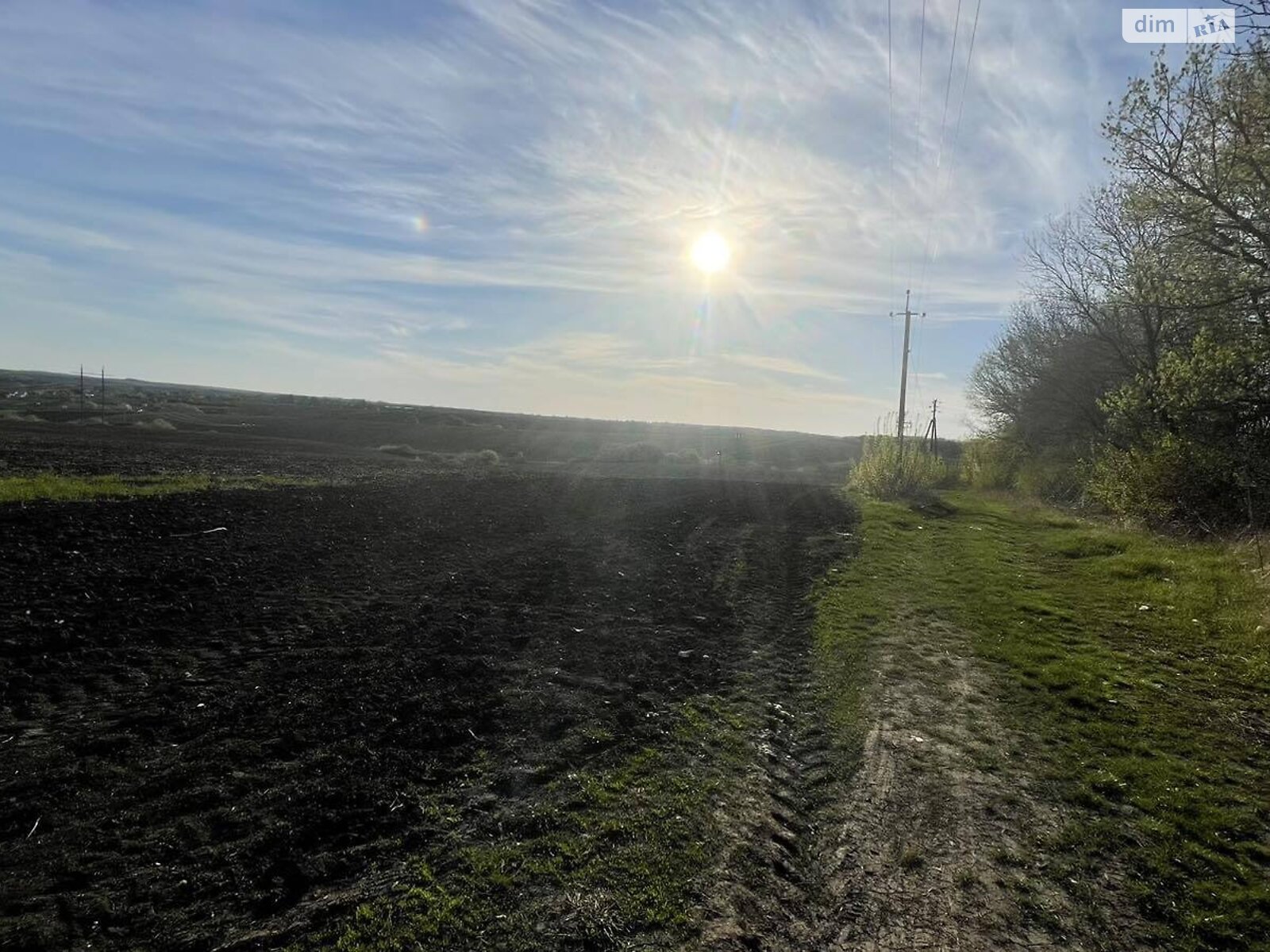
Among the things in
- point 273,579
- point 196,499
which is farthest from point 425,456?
point 273,579

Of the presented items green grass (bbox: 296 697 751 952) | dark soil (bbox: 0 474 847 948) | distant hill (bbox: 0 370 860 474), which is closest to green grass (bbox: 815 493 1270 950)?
green grass (bbox: 296 697 751 952)

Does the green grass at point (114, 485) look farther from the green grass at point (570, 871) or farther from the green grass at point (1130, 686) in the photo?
the green grass at point (1130, 686)

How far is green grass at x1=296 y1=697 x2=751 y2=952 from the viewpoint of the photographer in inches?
124

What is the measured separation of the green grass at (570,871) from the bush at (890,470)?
76.9 feet

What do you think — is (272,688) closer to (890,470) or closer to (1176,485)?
(1176,485)

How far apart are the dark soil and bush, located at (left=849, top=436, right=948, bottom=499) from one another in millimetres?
15373

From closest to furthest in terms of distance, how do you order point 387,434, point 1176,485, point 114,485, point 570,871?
point 570,871, point 1176,485, point 114,485, point 387,434

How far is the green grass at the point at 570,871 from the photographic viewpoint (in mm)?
3146

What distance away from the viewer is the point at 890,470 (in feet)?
86.6

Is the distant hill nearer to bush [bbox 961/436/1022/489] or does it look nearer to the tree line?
bush [bbox 961/436/1022/489]

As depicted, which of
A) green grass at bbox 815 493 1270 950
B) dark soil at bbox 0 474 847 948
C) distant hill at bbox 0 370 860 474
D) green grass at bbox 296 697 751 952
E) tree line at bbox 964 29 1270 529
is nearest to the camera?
green grass at bbox 296 697 751 952

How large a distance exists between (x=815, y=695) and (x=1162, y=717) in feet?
9.67

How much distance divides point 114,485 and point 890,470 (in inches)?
964

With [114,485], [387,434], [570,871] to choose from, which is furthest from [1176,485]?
[387,434]
